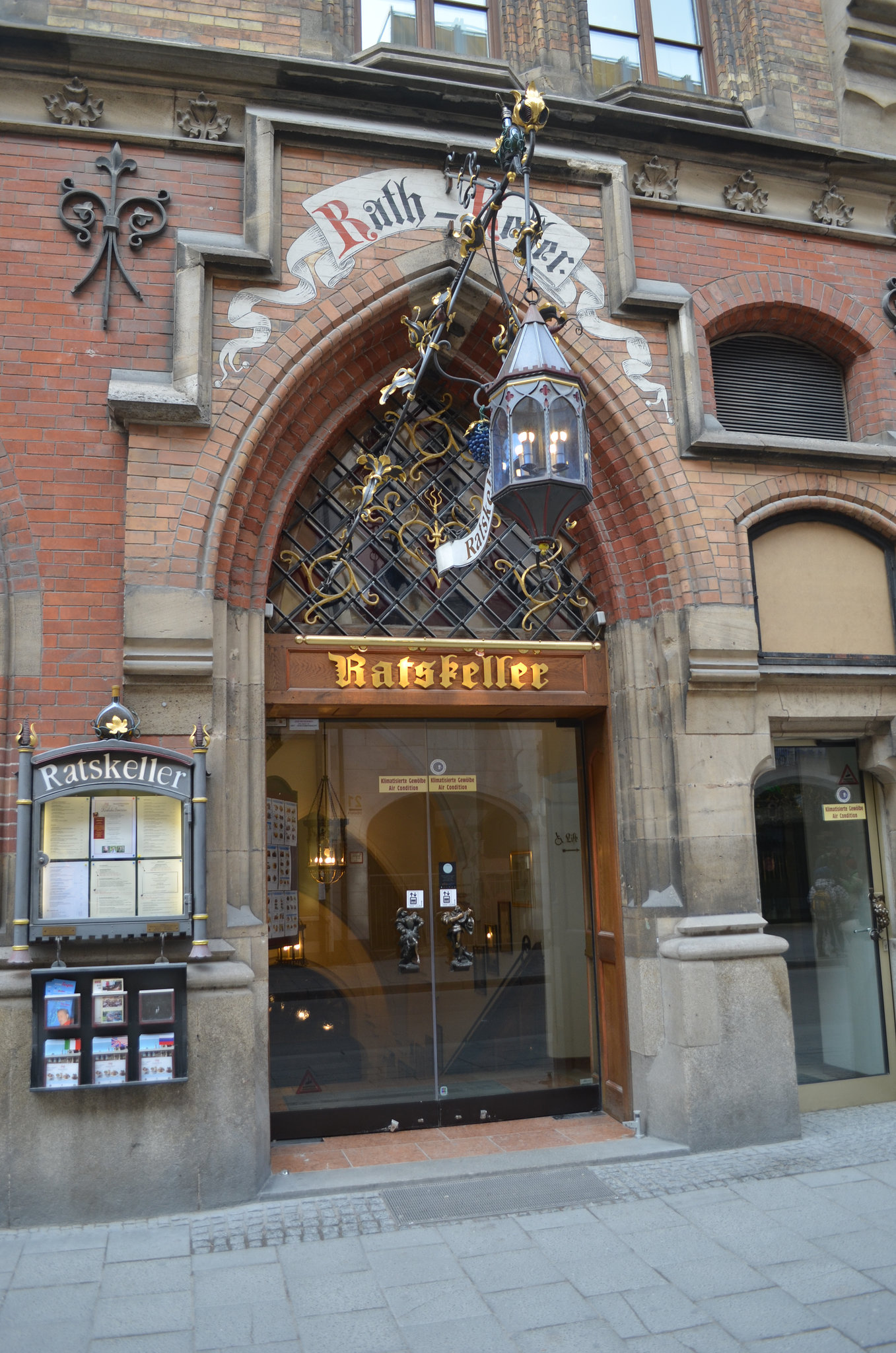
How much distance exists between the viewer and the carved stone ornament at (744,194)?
26.0 feet

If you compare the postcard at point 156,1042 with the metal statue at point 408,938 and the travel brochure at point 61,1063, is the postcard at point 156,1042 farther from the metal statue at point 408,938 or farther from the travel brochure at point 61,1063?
the metal statue at point 408,938

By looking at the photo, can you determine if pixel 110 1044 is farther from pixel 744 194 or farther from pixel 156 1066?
pixel 744 194

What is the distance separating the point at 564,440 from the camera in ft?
18.0

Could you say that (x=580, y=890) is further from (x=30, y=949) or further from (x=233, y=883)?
(x=30, y=949)

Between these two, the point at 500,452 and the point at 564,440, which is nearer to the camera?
the point at 564,440

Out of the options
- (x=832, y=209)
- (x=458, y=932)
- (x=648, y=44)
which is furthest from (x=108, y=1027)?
(x=648, y=44)

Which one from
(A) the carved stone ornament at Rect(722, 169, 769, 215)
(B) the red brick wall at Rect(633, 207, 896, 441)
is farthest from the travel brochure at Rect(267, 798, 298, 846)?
(A) the carved stone ornament at Rect(722, 169, 769, 215)

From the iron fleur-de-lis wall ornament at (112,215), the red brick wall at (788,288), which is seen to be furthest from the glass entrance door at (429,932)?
the red brick wall at (788,288)

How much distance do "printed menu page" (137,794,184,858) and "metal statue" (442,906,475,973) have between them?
228 centimetres

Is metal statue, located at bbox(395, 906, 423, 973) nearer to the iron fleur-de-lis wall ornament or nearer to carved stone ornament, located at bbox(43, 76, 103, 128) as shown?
the iron fleur-de-lis wall ornament

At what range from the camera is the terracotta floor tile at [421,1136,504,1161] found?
645 centimetres

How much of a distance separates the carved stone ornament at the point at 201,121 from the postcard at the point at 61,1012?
17.9 ft

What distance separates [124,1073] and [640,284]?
6217 mm

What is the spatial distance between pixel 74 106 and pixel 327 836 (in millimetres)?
5075
